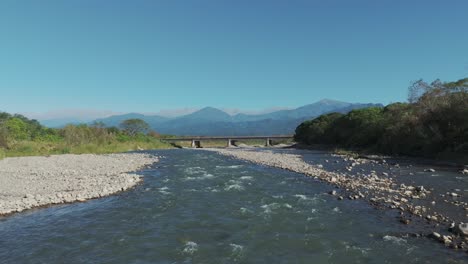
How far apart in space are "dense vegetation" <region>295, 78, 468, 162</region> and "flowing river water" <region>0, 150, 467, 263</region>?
95.1ft

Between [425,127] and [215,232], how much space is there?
4253cm

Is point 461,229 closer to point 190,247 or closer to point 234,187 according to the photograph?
point 190,247

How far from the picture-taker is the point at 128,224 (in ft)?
53.8

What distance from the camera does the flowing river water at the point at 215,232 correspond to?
12.4 metres

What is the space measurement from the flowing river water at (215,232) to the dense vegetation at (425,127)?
29.0 meters

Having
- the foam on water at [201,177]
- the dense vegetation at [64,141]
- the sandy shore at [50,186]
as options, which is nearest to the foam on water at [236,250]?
the sandy shore at [50,186]

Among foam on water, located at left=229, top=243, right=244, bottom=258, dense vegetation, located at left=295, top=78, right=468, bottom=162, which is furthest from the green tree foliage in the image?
foam on water, located at left=229, top=243, right=244, bottom=258

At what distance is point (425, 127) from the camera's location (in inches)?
1866

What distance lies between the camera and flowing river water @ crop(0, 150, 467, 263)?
12.4 metres

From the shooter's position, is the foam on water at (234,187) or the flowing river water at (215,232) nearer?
the flowing river water at (215,232)

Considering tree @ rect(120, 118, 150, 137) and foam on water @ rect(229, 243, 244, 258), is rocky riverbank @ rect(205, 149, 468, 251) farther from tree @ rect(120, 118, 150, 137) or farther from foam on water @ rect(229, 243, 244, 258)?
tree @ rect(120, 118, 150, 137)

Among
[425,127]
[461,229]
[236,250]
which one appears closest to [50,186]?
[236,250]

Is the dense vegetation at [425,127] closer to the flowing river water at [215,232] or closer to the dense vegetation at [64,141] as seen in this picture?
the flowing river water at [215,232]

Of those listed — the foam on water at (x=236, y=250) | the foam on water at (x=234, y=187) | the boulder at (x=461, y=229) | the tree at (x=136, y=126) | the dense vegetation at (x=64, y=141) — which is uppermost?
the tree at (x=136, y=126)
